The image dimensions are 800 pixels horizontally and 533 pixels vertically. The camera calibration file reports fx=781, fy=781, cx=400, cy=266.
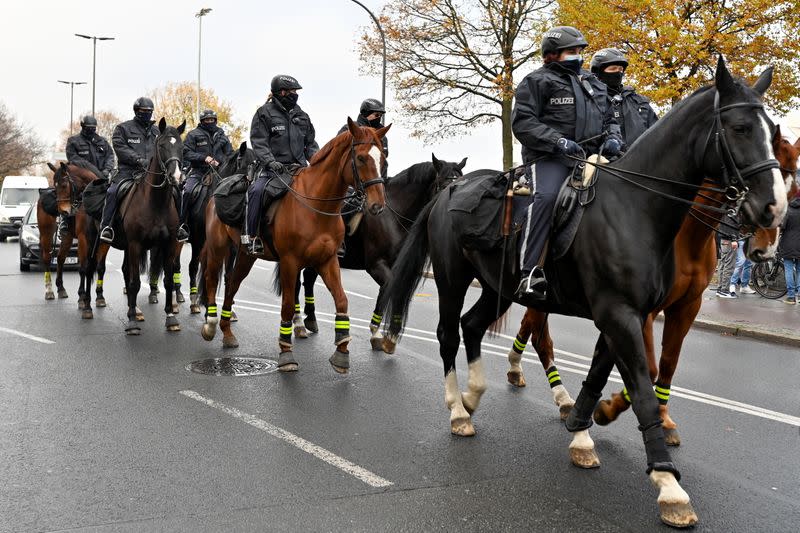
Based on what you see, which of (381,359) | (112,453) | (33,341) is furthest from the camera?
(33,341)

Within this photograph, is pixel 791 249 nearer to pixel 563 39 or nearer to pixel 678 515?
pixel 563 39

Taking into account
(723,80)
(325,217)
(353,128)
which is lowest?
(325,217)

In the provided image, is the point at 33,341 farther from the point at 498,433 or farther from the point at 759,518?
the point at 759,518

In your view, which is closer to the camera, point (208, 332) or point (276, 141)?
point (276, 141)

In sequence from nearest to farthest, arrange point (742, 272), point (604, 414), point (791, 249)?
point (604, 414), point (791, 249), point (742, 272)

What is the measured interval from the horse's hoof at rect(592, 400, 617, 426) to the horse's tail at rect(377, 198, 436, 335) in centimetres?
178

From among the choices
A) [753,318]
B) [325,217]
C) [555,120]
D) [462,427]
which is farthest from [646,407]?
[753,318]

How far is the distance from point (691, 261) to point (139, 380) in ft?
16.7

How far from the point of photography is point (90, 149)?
44.7 feet

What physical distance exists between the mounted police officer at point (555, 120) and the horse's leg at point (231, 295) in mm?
4871

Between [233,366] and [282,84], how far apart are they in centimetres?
326

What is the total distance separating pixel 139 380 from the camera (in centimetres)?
749

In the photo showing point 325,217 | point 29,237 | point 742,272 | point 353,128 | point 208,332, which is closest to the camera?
point 353,128

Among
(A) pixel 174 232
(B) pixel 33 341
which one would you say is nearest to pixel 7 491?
(B) pixel 33 341
